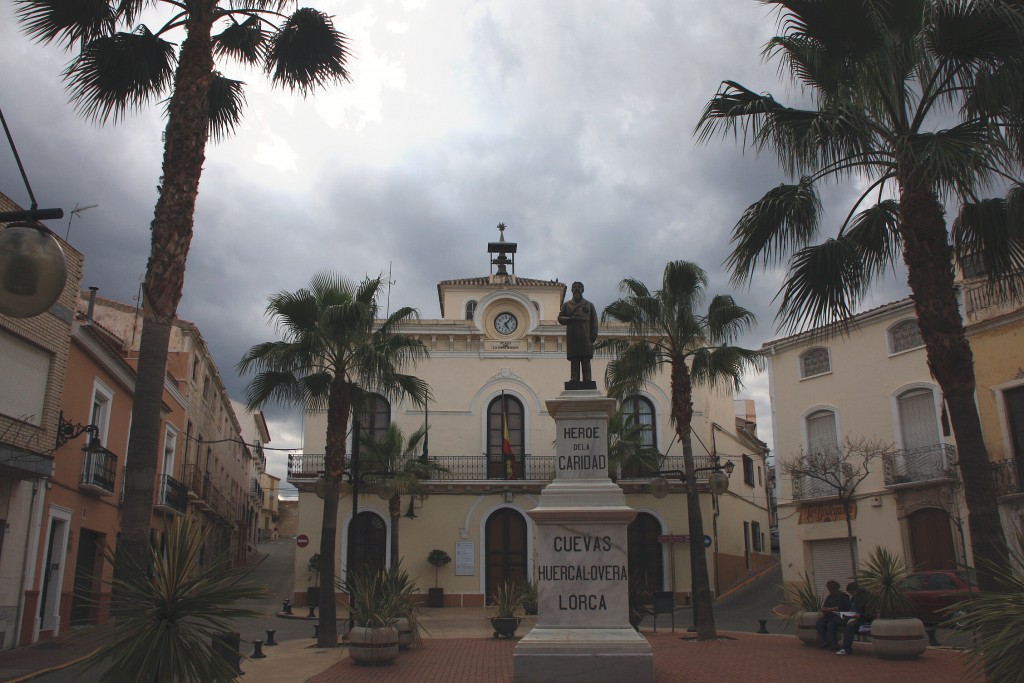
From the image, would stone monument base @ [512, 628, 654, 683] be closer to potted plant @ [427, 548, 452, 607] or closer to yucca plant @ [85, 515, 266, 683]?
yucca plant @ [85, 515, 266, 683]

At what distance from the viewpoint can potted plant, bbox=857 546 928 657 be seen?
12.1 metres

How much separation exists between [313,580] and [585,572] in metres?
19.4

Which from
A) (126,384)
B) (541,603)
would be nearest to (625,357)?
(541,603)

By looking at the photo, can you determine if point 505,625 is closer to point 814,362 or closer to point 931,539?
point 931,539

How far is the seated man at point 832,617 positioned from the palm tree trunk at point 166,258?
10706mm

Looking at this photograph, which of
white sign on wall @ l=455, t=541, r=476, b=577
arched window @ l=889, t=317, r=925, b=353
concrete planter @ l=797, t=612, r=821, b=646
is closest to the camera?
concrete planter @ l=797, t=612, r=821, b=646

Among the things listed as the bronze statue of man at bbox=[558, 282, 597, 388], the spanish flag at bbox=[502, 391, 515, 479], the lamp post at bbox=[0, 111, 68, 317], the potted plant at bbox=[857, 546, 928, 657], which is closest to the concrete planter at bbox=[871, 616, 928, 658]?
the potted plant at bbox=[857, 546, 928, 657]

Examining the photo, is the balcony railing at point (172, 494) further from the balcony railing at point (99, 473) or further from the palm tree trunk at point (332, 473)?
the palm tree trunk at point (332, 473)

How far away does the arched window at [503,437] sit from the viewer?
97.5ft

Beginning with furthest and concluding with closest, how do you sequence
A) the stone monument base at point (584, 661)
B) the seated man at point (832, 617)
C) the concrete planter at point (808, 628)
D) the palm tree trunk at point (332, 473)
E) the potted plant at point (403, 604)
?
the palm tree trunk at point (332, 473), the concrete planter at point (808, 628), the seated man at point (832, 617), the potted plant at point (403, 604), the stone monument base at point (584, 661)

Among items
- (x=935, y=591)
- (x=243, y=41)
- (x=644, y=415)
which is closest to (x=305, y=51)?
(x=243, y=41)

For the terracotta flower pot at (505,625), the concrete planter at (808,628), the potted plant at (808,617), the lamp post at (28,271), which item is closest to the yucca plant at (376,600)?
the terracotta flower pot at (505,625)

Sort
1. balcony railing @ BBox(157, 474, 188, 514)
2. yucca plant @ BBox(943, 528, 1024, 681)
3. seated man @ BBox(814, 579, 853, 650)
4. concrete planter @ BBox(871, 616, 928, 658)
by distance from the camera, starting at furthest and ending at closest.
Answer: balcony railing @ BBox(157, 474, 188, 514)
seated man @ BBox(814, 579, 853, 650)
concrete planter @ BBox(871, 616, 928, 658)
yucca plant @ BBox(943, 528, 1024, 681)

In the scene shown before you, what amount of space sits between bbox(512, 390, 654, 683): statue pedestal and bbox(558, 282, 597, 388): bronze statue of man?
3.14 ft
